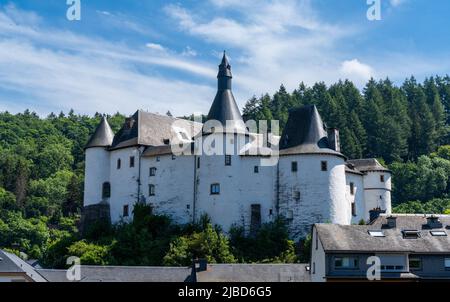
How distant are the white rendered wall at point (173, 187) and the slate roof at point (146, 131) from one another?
3156 millimetres

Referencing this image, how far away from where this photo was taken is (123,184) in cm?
6625

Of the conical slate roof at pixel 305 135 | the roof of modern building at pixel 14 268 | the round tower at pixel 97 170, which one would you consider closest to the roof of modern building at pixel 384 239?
the roof of modern building at pixel 14 268

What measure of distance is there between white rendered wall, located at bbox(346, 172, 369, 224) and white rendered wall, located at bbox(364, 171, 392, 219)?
259 cm

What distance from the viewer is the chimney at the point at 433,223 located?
147 feet

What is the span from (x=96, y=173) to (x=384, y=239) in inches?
1292

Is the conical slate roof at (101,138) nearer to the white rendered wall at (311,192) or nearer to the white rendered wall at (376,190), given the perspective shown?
the white rendered wall at (311,192)

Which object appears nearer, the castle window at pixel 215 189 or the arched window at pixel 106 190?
the castle window at pixel 215 189

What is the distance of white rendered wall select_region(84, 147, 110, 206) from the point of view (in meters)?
67.8

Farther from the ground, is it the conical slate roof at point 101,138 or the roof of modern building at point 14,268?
the conical slate roof at point 101,138

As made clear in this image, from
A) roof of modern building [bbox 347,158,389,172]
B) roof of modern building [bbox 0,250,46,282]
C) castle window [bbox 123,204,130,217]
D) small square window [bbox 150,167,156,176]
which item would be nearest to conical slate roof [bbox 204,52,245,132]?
small square window [bbox 150,167,156,176]

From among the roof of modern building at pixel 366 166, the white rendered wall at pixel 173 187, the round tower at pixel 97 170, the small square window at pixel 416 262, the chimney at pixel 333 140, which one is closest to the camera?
the small square window at pixel 416 262

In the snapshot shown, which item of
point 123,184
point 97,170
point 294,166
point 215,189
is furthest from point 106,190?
point 294,166

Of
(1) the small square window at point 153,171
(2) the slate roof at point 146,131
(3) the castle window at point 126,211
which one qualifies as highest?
(2) the slate roof at point 146,131

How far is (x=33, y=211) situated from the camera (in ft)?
424
